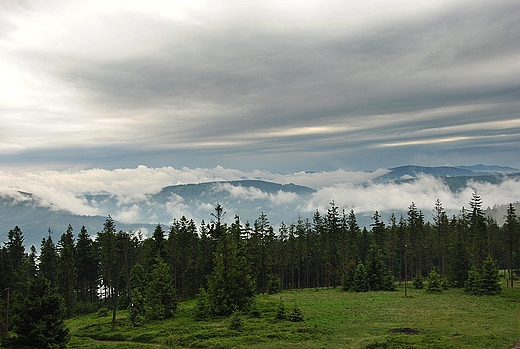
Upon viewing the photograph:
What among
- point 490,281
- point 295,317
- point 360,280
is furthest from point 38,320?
point 490,281

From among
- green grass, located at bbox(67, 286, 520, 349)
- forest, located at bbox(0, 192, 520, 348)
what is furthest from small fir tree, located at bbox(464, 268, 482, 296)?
green grass, located at bbox(67, 286, 520, 349)

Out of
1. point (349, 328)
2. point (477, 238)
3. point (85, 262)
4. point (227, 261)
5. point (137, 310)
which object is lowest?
point (137, 310)

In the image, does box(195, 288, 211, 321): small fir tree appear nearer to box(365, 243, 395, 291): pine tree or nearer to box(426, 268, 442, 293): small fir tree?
box(365, 243, 395, 291): pine tree

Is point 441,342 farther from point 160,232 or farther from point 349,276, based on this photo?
point 160,232

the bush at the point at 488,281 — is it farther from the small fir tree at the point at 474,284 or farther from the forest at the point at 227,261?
the forest at the point at 227,261

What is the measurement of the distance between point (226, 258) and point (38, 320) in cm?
2898

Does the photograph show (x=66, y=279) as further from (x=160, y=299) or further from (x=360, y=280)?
(x=360, y=280)

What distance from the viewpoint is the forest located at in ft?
177

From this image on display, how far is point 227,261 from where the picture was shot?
5497cm

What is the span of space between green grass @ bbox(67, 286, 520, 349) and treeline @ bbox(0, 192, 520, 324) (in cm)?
595

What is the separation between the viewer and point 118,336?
141ft

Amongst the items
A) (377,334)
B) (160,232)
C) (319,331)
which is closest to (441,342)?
(377,334)

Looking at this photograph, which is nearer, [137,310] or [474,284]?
[137,310]

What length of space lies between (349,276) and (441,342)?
153 feet
